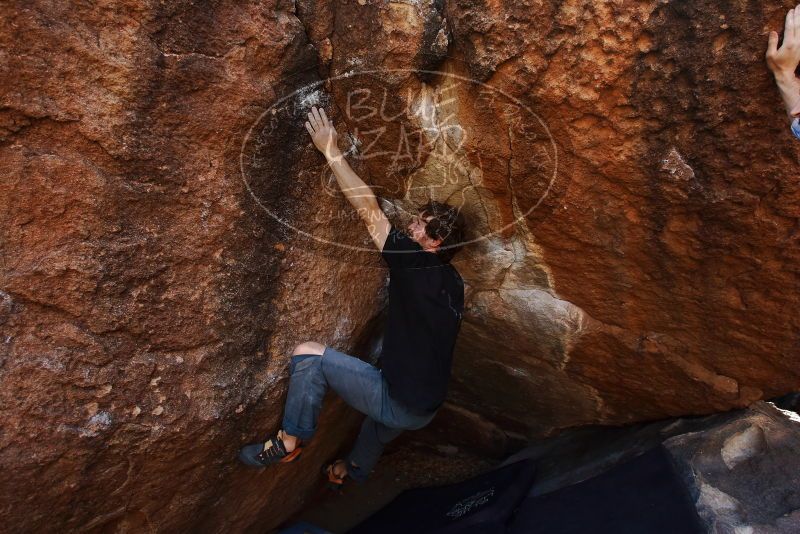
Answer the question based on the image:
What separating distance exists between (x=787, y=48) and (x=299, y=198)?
1.26 m

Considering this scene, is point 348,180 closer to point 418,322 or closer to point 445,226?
point 445,226

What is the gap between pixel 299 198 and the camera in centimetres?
188

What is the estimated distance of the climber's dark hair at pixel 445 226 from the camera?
196cm

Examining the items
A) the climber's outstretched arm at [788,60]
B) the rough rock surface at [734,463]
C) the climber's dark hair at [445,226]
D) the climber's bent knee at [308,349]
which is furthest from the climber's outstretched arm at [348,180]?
the rough rock surface at [734,463]

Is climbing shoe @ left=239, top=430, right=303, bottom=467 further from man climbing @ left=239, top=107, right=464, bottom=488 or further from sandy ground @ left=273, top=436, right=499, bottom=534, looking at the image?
sandy ground @ left=273, top=436, right=499, bottom=534

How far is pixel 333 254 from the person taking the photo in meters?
2.02

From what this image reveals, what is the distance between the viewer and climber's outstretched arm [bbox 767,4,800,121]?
139 cm

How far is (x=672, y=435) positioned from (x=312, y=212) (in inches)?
59.2

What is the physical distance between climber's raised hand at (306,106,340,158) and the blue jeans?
619mm

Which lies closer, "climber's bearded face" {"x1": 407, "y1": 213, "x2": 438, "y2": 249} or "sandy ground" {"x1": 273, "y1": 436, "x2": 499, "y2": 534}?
"climber's bearded face" {"x1": 407, "y1": 213, "x2": 438, "y2": 249}

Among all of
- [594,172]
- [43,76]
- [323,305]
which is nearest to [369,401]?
[323,305]

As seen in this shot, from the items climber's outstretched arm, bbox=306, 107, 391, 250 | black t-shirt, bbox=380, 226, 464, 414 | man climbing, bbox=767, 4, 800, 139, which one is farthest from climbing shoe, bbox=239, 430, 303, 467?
man climbing, bbox=767, 4, 800, 139

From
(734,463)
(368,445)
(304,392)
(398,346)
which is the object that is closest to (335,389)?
(304,392)

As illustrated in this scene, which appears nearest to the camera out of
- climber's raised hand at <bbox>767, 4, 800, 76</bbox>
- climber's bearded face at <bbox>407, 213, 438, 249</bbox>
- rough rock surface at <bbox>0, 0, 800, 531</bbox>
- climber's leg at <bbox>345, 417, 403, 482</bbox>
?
climber's raised hand at <bbox>767, 4, 800, 76</bbox>
